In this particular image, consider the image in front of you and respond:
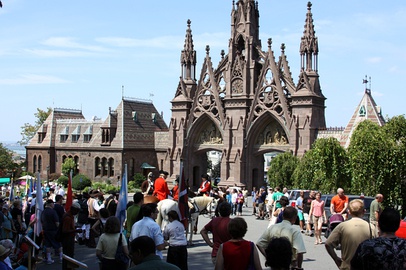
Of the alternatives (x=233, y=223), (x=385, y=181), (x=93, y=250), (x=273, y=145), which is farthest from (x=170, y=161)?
(x=233, y=223)

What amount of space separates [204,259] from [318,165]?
18000 mm

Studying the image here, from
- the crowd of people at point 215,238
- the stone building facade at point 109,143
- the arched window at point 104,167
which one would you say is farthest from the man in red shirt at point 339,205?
the arched window at point 104,167

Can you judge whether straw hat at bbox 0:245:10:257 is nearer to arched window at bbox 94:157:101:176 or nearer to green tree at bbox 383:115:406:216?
green tree at bbox 383:115:406:216

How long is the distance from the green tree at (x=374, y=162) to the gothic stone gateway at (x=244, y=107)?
21982 millimetres

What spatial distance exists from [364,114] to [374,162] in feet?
67.6

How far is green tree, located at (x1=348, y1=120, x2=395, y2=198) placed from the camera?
82.1ft

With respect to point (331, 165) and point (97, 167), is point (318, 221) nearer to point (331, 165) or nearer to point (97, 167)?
point (331, 165)

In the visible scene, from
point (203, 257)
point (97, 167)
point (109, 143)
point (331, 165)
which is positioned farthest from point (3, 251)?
point (97, 167)

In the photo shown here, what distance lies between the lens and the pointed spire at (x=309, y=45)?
4950 cm

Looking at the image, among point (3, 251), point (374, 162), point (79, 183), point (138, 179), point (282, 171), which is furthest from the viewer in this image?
point (138, 179)

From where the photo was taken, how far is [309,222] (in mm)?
22203

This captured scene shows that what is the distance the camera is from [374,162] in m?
25.2

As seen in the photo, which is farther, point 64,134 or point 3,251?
point 64,134

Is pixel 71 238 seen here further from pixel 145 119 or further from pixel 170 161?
pixel 145 119
